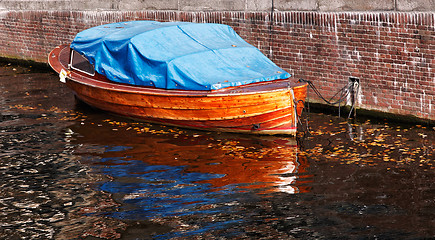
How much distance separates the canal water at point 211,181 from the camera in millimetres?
7496

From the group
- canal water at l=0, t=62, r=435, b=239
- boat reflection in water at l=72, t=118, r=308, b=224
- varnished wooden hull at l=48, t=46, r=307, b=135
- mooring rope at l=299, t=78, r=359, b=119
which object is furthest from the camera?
mooring rope at l=299, t=78, r=359, b=119

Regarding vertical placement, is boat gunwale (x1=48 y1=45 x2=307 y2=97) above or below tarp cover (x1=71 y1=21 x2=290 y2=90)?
below

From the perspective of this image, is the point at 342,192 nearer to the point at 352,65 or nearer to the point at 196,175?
the point at 196,175

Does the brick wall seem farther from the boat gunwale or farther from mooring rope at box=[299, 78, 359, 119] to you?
the boat gunwale

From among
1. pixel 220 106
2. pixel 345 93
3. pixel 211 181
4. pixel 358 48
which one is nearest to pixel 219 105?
pixel 220 106

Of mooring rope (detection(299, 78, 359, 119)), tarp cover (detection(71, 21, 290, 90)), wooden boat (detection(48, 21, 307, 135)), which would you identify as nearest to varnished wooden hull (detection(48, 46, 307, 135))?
wooden boat (detection(48, 21, 307, 135))

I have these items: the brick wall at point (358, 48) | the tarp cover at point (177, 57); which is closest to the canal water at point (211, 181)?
the brick wall at point (358, 48)

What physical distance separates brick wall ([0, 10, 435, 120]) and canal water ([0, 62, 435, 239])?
63 cm

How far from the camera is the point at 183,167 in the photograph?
32.6ft

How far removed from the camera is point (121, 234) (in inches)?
290

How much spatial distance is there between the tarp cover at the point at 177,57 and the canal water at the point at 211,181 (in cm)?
108

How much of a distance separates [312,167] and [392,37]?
3956 millimetres

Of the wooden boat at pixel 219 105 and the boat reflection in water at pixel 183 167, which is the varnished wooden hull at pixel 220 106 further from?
the boat reflection in water at pixel 183 167

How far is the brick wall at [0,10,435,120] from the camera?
11.8 m
